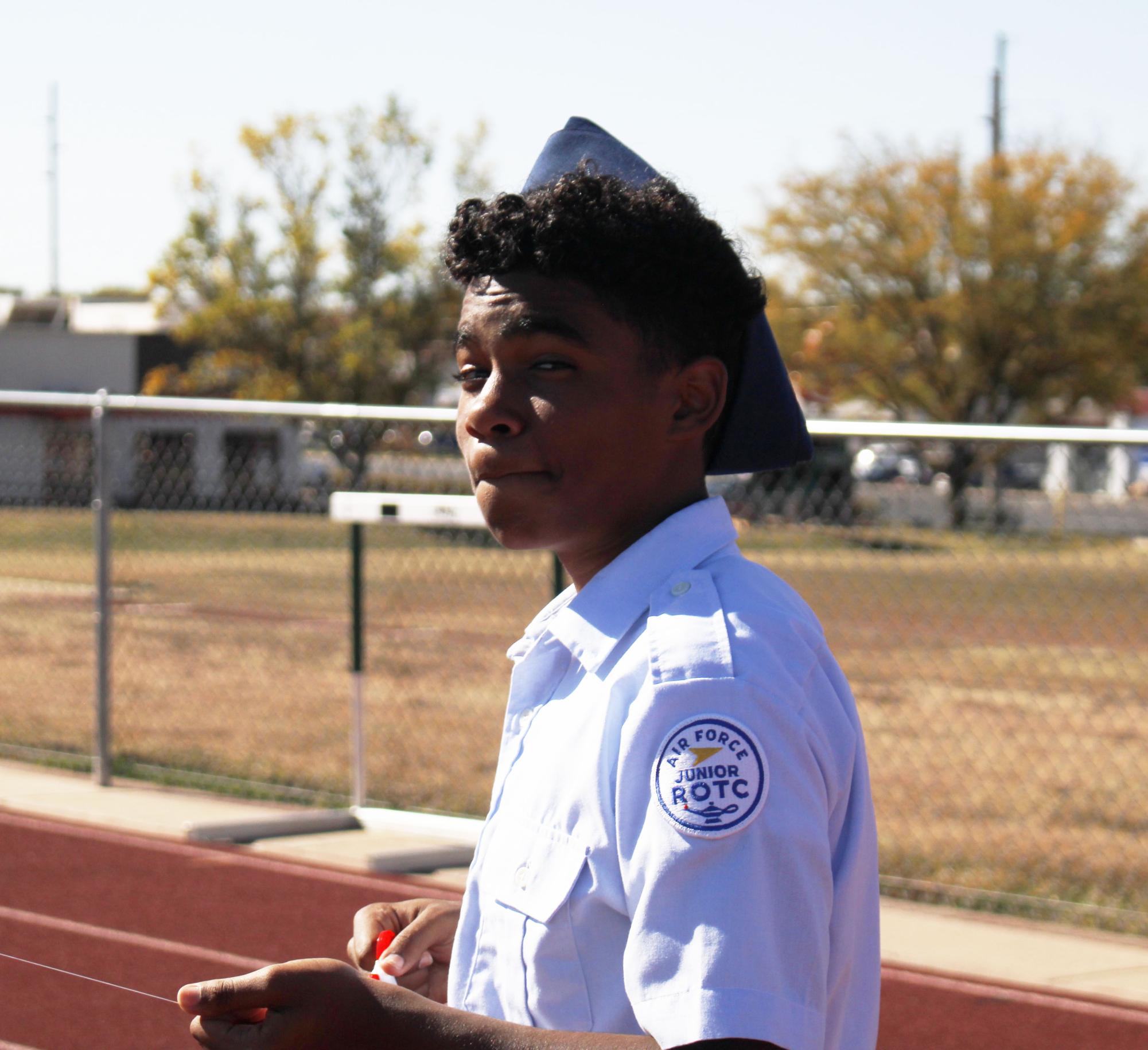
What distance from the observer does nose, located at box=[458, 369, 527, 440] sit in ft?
4.88

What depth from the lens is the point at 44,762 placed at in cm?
893

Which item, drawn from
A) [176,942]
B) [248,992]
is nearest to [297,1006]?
[248,992]

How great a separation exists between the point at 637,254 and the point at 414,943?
31.6 inches

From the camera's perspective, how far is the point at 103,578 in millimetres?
8109

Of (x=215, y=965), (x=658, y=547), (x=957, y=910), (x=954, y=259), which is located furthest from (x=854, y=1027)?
(x=954, y=259)

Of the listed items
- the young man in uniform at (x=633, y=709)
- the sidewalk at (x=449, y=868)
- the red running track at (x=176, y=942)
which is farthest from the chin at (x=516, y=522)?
the sidewalk at (x=449, y=868)

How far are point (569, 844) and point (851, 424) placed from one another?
15.8 ft

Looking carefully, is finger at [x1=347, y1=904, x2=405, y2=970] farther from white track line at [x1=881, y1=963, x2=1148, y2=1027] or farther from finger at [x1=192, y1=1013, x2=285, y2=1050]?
white track line at [x1=881, y1=963, x2=1148, y2=1027]

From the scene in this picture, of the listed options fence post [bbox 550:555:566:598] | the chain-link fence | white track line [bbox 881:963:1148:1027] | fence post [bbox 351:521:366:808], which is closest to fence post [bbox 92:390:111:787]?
the chain-link fence

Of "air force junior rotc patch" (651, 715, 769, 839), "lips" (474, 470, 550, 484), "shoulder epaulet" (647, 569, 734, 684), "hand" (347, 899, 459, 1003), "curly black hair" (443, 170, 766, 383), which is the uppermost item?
"curly black hair" (443, 170, 766, 383)

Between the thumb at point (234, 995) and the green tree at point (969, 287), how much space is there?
3641 cm

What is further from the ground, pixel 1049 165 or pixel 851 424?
pixel 1049 165

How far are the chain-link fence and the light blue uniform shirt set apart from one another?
4.28m

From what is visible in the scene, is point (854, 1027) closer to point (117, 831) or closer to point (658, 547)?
point (658, 547)
